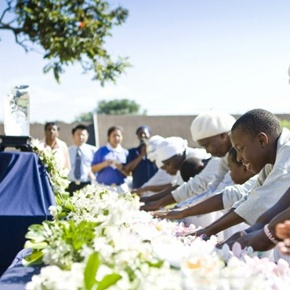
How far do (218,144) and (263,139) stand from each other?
1.99 m

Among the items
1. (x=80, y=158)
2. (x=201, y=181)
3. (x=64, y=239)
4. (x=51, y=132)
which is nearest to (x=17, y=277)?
(x=64, y=239)

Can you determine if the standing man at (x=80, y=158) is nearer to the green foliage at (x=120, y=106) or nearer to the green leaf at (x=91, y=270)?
the green leaf at (x=91, y=270)

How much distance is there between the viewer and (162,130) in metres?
40.8

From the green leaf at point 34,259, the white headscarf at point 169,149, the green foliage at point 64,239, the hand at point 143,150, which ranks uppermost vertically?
the green foliage at point 64,239

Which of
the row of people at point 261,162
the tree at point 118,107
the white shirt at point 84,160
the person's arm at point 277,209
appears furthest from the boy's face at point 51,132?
the tree at point 118,107

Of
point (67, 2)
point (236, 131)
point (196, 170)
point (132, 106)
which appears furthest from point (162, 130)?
point (132, 106)

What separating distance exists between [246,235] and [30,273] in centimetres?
86

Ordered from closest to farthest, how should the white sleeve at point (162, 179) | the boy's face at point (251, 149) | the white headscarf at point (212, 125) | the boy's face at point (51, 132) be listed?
the boy's face at point (251, 149) < the white headscarf at point (212, 125) < the white sleeve at point (162, 179) < the boy's face at point (51, 132)

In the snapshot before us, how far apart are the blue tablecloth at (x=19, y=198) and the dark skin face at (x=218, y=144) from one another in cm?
143

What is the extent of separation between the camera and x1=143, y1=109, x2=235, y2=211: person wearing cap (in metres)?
5.14

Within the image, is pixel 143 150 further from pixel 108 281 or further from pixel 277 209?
pixel 108 281

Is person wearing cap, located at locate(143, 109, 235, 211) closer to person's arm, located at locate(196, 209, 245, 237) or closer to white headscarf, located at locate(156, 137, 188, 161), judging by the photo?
white headscarf, located at locate(156, 137, 188, 161)

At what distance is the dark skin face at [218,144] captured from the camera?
515 centimetres

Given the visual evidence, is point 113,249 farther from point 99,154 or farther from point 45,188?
point 99,154
